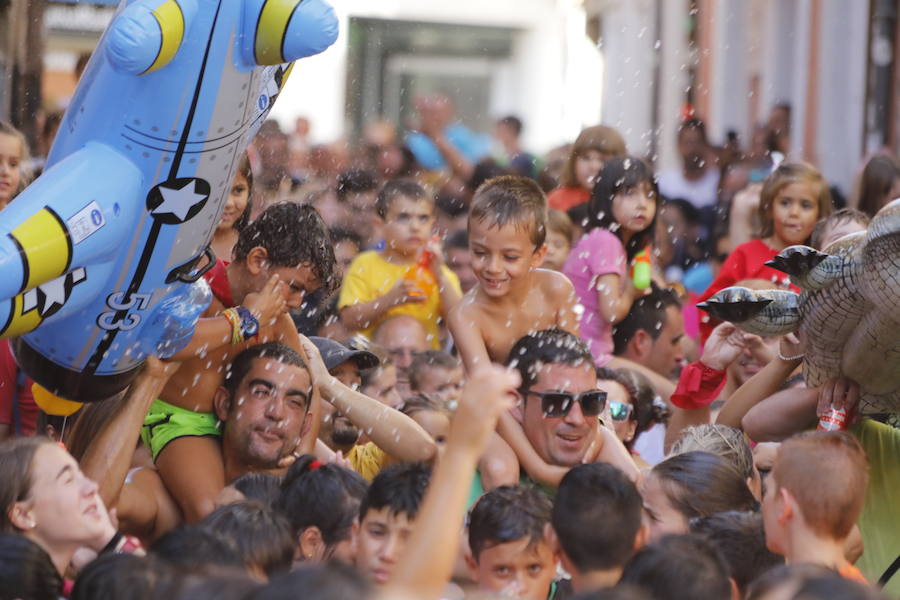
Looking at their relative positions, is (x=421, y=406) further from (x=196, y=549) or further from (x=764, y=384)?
(x=196, y=549)

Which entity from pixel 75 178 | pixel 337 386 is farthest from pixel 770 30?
pixel 75 178

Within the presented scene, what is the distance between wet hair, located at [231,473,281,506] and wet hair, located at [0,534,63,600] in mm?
1028

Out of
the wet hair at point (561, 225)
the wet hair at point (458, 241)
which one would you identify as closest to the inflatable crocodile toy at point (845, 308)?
the wet hair at point (561, 225)

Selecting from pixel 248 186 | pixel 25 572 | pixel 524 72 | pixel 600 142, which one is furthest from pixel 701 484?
pixel 524 72

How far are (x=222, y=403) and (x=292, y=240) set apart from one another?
62 centimetres

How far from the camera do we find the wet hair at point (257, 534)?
3709mm

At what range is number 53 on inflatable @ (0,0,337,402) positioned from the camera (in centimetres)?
409

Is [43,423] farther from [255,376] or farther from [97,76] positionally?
[97,76]

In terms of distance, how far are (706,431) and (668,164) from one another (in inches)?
561

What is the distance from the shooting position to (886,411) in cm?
454

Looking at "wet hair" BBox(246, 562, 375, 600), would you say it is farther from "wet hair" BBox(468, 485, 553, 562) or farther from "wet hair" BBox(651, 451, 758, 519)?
"wet hair" BBox(651, 451, 758, 519)

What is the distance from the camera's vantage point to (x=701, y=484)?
4.30 metres

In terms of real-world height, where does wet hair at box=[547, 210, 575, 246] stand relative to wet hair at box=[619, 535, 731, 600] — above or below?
above

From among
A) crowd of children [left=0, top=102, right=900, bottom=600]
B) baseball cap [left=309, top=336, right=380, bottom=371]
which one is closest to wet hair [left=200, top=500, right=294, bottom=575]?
crowd of children [left=0, top=102, right=900, bottom=600]
